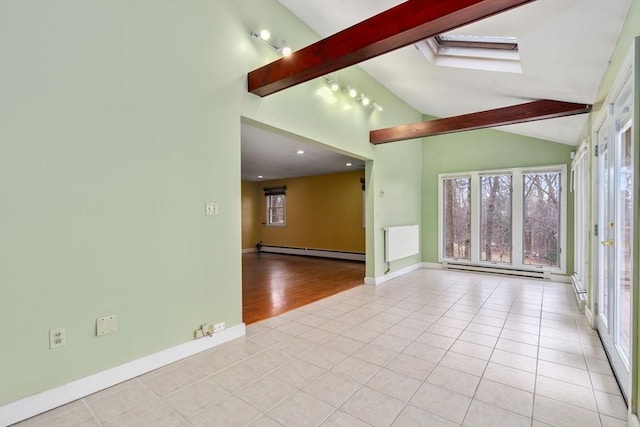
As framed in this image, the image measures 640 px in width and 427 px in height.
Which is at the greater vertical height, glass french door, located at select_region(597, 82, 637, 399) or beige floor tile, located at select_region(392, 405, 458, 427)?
glass french door, located at select_region(597, 82, 637, 399)

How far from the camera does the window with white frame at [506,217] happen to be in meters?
5.25

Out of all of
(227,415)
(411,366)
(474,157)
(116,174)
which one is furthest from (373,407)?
→ (474,157)

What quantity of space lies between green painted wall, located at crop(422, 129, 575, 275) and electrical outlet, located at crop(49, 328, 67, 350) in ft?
19.9

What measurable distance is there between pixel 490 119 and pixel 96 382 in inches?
183

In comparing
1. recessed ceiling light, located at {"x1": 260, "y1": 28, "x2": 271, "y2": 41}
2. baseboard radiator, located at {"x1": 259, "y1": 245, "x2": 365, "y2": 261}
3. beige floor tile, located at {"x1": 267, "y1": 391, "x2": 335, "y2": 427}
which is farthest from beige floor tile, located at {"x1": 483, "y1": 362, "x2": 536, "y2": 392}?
baseboard radiator, located at {"x1": 259, "y1": 245, "x2": 365, "y2": 261}

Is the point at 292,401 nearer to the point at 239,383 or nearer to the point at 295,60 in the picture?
the point at 239,383

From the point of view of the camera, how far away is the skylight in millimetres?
3082

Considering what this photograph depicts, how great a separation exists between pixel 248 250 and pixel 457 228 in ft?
20.7

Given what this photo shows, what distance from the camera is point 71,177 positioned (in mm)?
1853

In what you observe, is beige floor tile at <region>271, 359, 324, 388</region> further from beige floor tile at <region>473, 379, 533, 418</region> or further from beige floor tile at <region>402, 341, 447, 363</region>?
beige floor tile at <region>473, 379, 533, 418</region>

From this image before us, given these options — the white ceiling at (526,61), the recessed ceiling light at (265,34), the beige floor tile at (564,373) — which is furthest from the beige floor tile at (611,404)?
the recessed ceiling light at (265,34)

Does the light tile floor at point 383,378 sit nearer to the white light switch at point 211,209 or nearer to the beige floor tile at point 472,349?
the beige floor tile at point 472,349

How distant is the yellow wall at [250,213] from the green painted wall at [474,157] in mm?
5515

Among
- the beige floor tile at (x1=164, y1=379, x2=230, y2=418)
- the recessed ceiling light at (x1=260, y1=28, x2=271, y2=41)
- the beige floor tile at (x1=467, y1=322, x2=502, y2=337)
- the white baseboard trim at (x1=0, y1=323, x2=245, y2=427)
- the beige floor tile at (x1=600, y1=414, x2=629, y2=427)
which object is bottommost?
the beige floor tile at (x1=467, y1=322, x2=502, y2=337)
